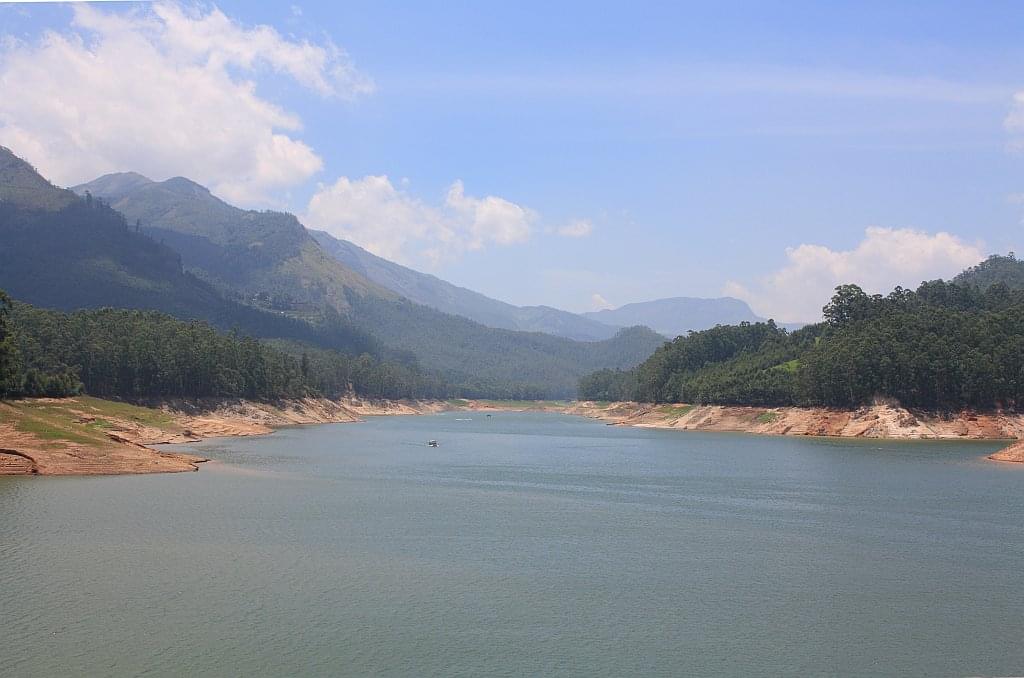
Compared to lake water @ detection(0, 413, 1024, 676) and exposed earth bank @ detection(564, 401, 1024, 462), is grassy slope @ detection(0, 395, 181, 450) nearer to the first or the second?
lake water @ detection(0, 413, 1024, 676)

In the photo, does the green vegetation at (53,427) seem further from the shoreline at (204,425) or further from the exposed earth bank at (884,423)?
the exposed earth bank at (884,423)

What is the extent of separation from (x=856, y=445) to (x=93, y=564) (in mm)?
98990

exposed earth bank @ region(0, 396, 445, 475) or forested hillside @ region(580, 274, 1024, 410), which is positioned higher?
forested hillside @ region(580, 274, 1024, 410)

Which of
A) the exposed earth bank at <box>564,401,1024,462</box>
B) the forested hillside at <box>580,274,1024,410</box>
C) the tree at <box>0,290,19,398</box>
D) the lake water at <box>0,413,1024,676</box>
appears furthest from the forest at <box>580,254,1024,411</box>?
the tree at <box>0,290,19,398</box>

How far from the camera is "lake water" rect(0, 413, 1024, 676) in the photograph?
2852 cm

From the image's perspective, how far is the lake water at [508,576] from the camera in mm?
28516

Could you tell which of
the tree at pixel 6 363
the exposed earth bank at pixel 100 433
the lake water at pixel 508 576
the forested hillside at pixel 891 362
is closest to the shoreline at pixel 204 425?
the exposed earth bank at pixel 100 433

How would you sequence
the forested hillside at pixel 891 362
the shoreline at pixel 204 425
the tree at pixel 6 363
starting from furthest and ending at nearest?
the forested hillside at pixel 891 362
the tree at pixel 6 363
the shoreline at pixel 204 425

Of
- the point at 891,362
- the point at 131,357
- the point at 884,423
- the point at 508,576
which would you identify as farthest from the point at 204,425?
the point at 891,362

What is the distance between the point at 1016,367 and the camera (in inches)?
4990

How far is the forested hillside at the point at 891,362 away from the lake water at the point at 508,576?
54881 millimetres

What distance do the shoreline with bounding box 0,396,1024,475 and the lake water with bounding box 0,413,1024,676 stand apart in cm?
498

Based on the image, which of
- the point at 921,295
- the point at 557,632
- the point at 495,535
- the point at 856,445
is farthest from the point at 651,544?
the point at 921,295

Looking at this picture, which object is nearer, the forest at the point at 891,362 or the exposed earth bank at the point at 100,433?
the exposed earth bank at the point at 100,433
